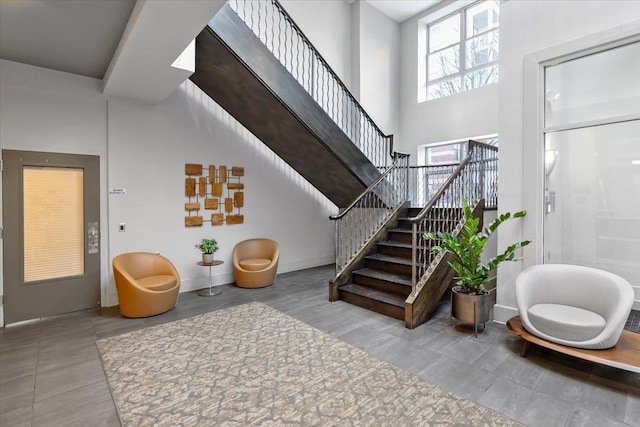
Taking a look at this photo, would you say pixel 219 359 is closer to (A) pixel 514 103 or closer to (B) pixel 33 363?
(B) pixel 33 363

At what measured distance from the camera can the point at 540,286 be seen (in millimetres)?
3385

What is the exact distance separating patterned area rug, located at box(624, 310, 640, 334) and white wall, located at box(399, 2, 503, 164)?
4.31 m

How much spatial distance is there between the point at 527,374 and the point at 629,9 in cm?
360

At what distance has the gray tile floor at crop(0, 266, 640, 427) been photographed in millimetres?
2312

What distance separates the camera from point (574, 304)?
3.22 meters

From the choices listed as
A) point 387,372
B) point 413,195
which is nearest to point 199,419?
point 387,372

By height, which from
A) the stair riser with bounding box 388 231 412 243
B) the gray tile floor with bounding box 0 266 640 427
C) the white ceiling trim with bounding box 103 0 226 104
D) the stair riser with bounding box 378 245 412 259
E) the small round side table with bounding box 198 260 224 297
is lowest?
the gray tile floor with bounding box 0 266 640 427

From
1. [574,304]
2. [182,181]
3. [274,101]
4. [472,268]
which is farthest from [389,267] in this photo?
[182,181]

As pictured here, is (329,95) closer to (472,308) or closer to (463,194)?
(463,194)

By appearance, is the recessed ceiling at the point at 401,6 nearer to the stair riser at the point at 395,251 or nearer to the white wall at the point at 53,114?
the stair riser at the point at 395,251

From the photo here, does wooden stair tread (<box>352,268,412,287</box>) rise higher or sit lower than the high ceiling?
lower

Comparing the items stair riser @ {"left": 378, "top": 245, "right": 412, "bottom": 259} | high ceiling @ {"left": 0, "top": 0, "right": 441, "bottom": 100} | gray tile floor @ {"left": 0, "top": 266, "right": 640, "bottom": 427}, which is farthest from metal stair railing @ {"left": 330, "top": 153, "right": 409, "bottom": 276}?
high ceiling @ {"left": 0, "top": 0, "right": 441, "bottom": 100}

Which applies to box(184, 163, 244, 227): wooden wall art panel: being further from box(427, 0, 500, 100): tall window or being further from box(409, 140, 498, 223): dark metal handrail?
box(427, 0, 500, 100): tall window

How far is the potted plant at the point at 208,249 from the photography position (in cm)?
517
